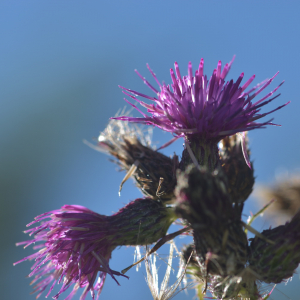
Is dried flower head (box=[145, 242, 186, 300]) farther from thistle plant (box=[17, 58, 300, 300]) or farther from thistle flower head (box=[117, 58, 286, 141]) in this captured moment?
thistle flower head (box=[117, 58, 286, 141])

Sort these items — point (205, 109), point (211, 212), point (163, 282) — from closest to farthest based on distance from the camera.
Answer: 1. point (211, 212)
2. point (205, 109)
3. point (163, 282)

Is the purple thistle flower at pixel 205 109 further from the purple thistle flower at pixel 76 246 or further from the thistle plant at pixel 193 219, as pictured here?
the purple thistle flower at pixel 76 246

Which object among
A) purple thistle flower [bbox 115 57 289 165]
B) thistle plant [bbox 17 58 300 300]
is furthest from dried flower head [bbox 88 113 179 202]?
purple thistle flower [bbox 115 57 289 165]

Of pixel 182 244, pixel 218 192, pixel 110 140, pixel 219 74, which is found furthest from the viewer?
pixel 110 140

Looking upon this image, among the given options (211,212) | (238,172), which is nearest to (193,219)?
(211,212)

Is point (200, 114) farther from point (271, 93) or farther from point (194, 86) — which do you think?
point (271, 93)

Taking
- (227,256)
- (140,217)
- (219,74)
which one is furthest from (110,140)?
(227,256)

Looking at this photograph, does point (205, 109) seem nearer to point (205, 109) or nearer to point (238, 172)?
point (205, 109)
